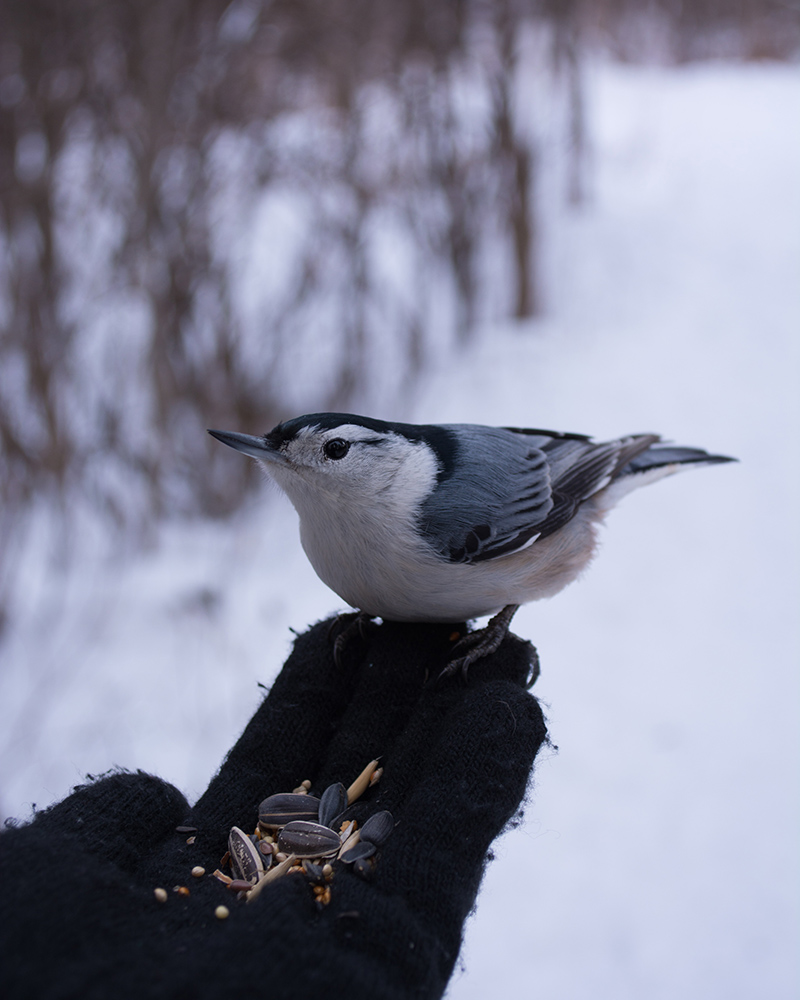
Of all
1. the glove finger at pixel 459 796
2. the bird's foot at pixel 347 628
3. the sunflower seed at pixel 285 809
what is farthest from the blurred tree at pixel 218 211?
the glove finger at pixel 459 796

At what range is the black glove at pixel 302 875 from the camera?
33.8 inches

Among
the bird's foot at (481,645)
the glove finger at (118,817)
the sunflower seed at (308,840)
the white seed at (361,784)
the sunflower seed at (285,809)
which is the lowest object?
the glove finger at (118,817)

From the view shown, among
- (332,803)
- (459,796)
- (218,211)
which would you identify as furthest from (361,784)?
(218,211)

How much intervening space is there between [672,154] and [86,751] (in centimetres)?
594

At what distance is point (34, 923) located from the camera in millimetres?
870

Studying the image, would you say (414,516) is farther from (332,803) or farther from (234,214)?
(234,214)

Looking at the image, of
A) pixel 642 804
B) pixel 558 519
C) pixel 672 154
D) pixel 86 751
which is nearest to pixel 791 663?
pixel 642 804

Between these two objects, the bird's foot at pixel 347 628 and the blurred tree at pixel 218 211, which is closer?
the bird's foot at pixel 347 628

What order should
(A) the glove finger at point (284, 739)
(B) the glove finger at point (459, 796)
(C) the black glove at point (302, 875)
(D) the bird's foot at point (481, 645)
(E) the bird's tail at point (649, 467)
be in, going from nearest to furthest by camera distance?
(C) the black glove at point (302, 875) < (B) the glove finger at point (459, 796) < (A) the glove finger at point (284, 739) < (D) the bird's foot at point (481, 645) < (E) the bird's tail at point (649, 467)

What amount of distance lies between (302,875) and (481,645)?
0.57 metres

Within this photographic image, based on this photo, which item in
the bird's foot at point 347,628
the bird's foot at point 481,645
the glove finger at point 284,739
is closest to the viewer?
the glove finger at point 284,739

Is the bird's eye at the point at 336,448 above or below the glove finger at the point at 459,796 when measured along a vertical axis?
above

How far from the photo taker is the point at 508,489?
60.9 inches

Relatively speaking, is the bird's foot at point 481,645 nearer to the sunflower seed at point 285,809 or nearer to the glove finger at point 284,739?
the glove finger at point 284,739
